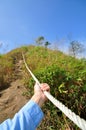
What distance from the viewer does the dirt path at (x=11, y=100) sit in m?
5.82

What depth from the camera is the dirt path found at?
5.82m

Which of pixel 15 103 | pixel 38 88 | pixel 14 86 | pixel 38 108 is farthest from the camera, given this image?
pixel 14 86

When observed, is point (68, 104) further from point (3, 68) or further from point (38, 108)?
point (3, 68)

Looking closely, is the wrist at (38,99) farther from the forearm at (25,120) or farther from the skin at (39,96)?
the forearm at (25,120)

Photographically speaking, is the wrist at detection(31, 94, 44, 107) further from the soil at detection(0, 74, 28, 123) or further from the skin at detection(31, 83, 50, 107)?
the soil at detection(0, 74, 28, 123)

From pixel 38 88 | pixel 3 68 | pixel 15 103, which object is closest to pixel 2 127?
pixel 38 88

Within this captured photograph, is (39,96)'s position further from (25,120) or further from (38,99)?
(25,120)

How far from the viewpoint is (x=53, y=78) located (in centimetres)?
523

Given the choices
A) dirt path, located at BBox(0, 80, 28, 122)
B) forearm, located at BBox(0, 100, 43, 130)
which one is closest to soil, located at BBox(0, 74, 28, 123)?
dirt path, located at BBox(0, 80, 28, 122)

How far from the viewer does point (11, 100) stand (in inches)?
255

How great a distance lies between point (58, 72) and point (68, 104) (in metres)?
0.66

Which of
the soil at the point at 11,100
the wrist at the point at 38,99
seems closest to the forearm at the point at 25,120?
the wrist at the point at 38,99

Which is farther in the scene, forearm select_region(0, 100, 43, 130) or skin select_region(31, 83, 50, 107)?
skin select_region(31, 83, 50, 107)

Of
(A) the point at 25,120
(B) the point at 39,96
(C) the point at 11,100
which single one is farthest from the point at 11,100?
(A) the point at 25,120
